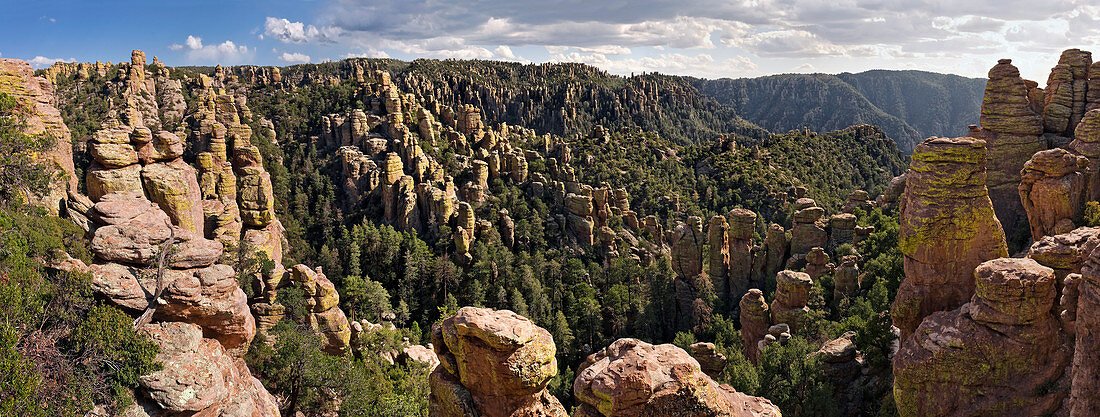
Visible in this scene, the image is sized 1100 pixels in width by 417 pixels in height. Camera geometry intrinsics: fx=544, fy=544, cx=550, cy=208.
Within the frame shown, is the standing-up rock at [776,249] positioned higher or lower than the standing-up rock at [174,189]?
lower

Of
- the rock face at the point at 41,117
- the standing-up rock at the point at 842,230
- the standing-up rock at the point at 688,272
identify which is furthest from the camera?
the standing-up rock at the point at 688,272

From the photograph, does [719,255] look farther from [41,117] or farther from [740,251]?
[41,117]

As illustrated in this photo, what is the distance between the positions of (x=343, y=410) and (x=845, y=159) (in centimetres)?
11071

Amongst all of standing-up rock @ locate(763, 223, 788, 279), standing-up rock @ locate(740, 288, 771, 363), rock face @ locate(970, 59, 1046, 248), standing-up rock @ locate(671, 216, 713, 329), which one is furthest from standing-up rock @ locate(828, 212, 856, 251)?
standing-up rock @ locate(740, 288, 771, 363)

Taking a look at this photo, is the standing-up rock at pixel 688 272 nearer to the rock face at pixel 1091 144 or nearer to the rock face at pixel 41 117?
the rock face at pixel 1091 144

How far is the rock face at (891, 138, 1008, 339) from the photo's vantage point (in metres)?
19.3

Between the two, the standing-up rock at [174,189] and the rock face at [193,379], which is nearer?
the rock face at [193,379]

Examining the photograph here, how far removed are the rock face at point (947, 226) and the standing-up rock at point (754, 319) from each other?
707 inches

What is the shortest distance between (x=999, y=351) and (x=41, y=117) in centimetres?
3750

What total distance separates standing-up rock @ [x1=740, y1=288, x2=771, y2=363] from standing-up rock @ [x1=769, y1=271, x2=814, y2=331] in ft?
4.05

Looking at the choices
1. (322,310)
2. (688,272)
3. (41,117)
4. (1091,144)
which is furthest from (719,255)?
(41,117)

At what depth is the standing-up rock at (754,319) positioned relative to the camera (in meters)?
38.0

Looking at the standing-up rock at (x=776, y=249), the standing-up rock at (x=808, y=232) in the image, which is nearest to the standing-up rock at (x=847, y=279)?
the standing-up rock at (x=808, y=232)

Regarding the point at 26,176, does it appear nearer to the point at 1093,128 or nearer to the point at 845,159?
the point at 1093,128
